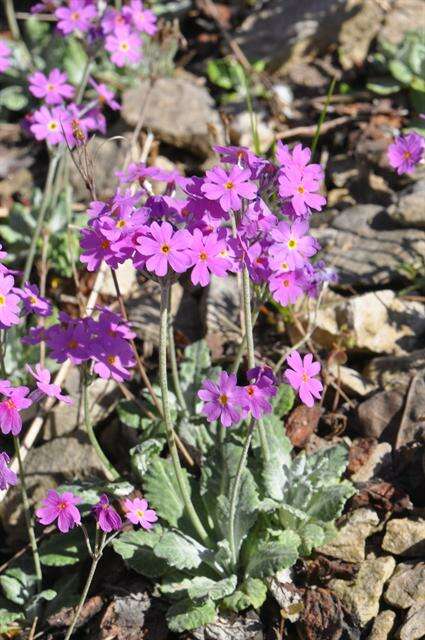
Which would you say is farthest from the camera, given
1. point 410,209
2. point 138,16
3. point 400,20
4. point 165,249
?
point 400,20

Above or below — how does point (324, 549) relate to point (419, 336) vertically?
below

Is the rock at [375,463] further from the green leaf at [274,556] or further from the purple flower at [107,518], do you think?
the purple flower at [107,518]

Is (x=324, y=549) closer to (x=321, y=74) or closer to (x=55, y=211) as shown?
(x=55, y=211)

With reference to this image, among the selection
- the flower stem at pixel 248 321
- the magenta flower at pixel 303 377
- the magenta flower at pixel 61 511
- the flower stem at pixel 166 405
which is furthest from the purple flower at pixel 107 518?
the magenta flower at pixel 303 377

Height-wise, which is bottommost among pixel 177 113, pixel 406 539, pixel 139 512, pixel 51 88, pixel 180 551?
pixel 406 539

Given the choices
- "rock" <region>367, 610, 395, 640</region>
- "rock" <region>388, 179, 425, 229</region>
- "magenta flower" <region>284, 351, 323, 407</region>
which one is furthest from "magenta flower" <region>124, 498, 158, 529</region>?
"rock" <region>388, 179, 425, 229</region>

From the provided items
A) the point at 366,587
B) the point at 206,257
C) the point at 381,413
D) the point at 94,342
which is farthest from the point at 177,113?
the point at 366,587

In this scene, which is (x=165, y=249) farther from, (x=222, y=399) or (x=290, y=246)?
(x=222, y=399)

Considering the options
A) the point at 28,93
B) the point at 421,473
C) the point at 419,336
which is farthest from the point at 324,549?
the point at 28,93
